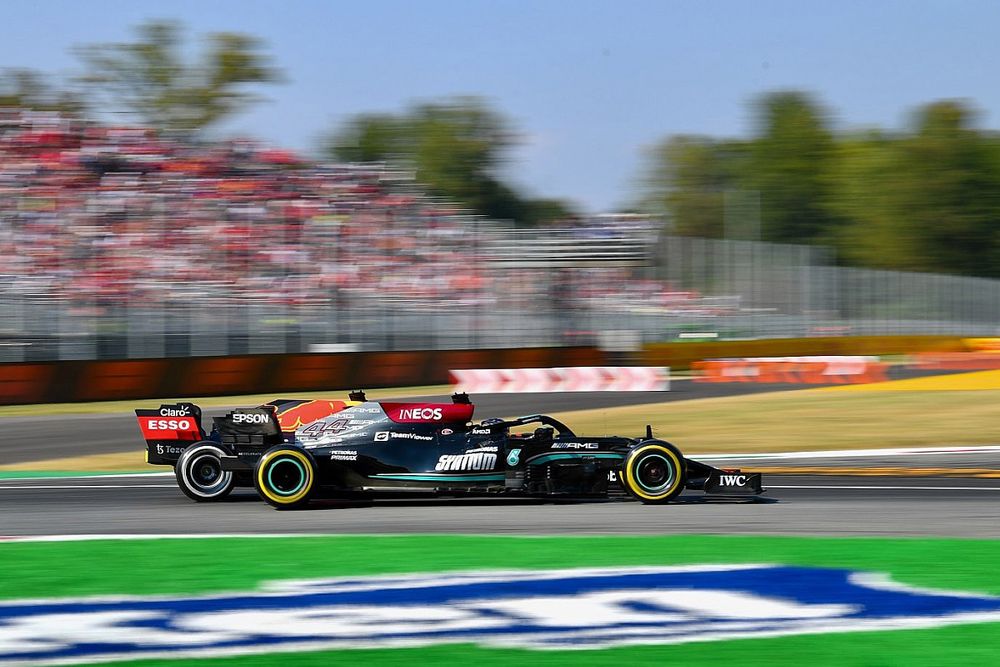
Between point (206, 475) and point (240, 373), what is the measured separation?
12.2 metres

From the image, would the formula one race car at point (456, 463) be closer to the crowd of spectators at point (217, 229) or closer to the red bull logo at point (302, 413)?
the red bull logo at point (302, 413)

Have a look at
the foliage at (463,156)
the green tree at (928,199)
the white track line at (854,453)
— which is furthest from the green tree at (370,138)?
the white track line at (854,453)

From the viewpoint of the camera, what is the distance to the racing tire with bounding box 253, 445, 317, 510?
999 centimetres

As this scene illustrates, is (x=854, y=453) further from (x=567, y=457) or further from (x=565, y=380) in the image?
(x=565, y=380)

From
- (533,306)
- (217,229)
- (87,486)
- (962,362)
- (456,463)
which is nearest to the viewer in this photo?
(456,463)

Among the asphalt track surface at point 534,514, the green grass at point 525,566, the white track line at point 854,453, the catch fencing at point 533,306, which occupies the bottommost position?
the green grass at point 525,566

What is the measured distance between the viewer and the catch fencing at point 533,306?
21297 mm

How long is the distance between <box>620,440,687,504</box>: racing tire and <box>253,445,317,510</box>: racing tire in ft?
8.04

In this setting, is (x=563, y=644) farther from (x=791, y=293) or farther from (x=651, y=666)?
(x=791, y=293)

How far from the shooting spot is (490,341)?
26.3m

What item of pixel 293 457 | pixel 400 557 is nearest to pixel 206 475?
pixel 293 457

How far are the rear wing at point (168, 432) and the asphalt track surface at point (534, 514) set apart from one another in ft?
1.33

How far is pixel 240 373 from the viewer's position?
22609 millimetres

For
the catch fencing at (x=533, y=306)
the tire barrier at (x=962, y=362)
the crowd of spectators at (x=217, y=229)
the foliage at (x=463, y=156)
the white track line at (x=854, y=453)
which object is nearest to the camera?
the white track line at (x=854, y=453)
